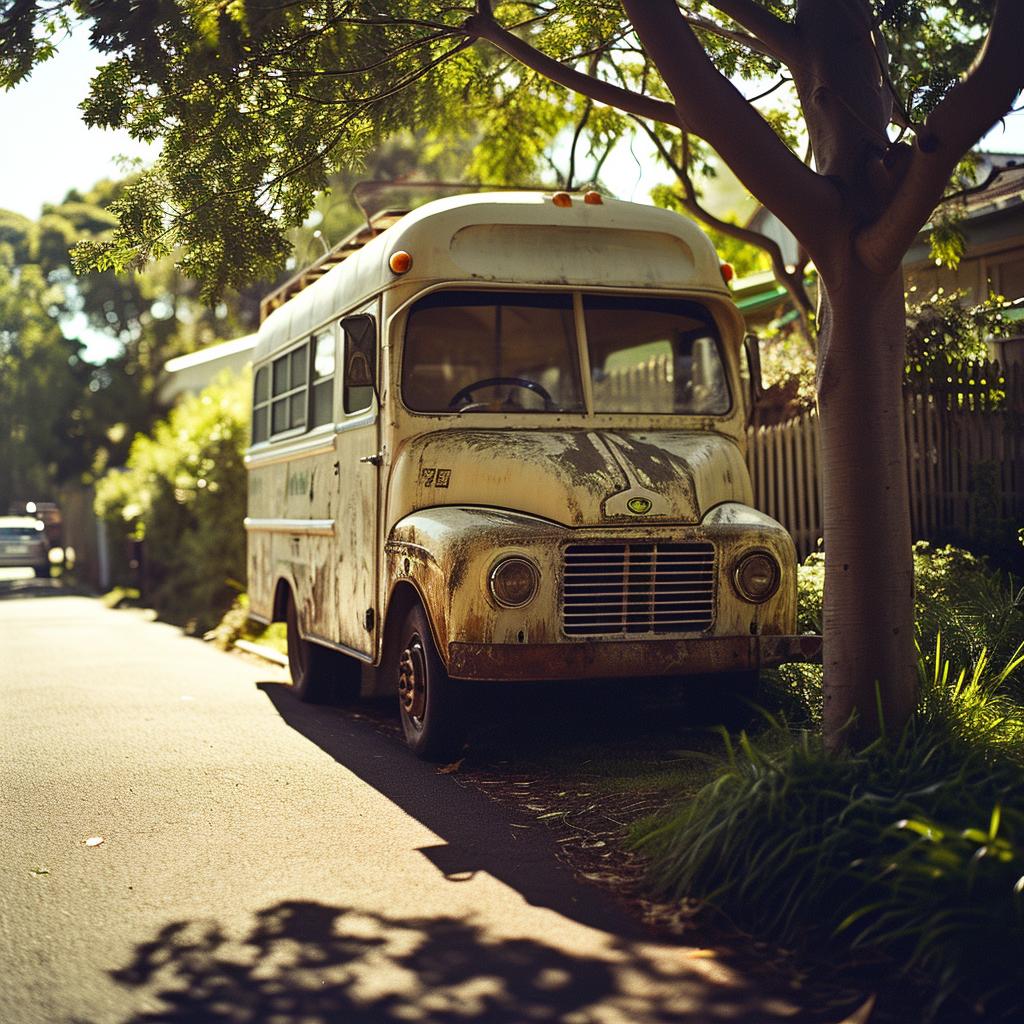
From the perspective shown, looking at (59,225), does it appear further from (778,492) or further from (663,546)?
(663,546)

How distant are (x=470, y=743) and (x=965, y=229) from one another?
33.4ft

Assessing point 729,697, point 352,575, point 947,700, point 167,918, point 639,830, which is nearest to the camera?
point 167,918

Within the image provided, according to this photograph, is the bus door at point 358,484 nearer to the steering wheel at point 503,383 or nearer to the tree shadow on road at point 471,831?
the steering wheel at point 503,383

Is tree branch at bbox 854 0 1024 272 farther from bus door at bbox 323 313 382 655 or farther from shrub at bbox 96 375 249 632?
shrub at bbox 96 375 249 632

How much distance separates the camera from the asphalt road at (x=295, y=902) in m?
3.69

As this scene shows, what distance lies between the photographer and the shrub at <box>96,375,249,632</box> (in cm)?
1805

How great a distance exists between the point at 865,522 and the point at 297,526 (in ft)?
18.2

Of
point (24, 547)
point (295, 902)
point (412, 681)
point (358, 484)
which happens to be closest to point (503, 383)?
point (358, 484)

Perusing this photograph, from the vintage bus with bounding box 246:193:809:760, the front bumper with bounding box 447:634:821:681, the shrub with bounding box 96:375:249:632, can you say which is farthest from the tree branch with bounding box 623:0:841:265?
the shrub with bounding box 96:375:249:632

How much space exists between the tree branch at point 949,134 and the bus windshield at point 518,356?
7.74 feet

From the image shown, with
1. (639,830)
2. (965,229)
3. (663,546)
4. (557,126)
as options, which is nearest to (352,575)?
(663,546)

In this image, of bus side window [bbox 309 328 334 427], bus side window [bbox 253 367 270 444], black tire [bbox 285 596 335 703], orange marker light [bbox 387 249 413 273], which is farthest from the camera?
bus side window [bbox 253 367 270 444]

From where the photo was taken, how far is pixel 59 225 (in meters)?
45.4

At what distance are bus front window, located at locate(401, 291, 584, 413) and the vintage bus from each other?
1cm
